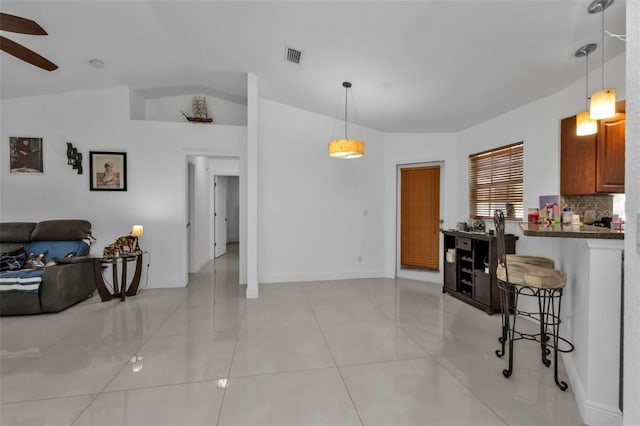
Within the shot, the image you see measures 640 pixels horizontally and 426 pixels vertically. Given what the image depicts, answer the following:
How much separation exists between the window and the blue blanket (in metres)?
6.22

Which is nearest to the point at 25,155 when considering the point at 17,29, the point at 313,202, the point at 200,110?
the point at 200,110

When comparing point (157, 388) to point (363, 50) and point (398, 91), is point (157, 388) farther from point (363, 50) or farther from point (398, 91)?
point (398, 91)

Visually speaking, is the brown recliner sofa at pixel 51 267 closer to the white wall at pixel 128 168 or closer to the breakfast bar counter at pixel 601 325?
the white wall at pixel 128 168

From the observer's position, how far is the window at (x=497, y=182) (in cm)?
394

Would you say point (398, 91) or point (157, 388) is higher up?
point (398, 91)

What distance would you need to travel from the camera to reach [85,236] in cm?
456

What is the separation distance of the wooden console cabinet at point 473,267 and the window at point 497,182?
0.53 metres

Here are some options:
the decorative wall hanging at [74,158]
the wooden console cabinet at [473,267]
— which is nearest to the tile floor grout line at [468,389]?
the wooden console cabinet at [473,267]

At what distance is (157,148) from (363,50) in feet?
12.4

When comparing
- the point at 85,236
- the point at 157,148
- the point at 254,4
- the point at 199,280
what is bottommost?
the point at 199,280

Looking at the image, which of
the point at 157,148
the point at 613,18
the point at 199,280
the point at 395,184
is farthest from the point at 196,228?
the point at 613,18

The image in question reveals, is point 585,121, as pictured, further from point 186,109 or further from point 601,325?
point 186,109

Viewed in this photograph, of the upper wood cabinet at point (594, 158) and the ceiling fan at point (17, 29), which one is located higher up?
the ceiling fan at point (17, 29)

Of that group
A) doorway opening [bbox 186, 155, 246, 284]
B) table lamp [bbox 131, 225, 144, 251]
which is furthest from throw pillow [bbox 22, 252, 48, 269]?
doorway opening [bbox 186, 155, 246, 284]
